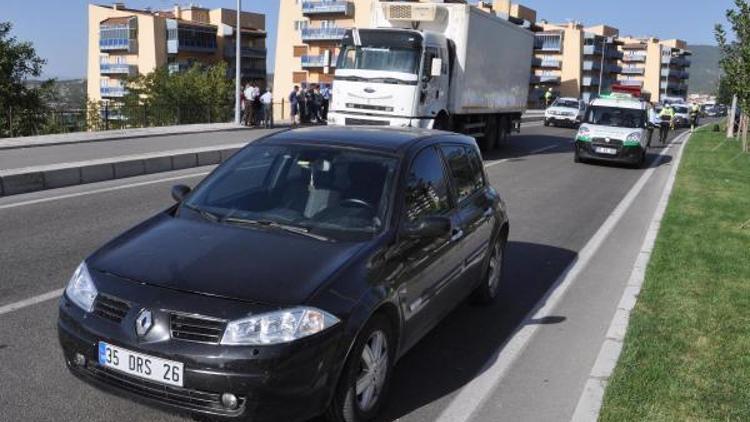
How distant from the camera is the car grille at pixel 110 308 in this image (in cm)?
349

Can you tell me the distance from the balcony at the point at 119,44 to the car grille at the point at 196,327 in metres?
108

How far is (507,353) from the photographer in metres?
5.30

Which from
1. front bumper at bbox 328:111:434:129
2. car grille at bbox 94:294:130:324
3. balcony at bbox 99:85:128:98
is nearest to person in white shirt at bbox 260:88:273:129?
front bumper at bbox 328:111:434:129

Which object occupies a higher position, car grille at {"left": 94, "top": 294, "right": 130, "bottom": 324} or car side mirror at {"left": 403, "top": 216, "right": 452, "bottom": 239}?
car side mirror at {"left": 403, "top": 216, "right": 452, "bottom": 239}

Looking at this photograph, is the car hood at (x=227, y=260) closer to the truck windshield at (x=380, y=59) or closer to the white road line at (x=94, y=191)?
the white road line at (x=94, y=191)

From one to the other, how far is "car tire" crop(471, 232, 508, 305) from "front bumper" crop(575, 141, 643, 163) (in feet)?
47.3

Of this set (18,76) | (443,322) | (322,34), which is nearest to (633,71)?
(322,34)

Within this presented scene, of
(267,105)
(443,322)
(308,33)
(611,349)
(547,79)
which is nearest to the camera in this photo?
(611,349)

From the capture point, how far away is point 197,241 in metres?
4.02

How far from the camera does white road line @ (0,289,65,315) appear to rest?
553 centimetres

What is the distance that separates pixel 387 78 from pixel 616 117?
7.54 meters

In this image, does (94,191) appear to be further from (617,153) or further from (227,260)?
(617,153)

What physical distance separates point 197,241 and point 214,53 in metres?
107

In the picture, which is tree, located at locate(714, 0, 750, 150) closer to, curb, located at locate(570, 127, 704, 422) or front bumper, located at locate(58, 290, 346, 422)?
curb, located at locate(570, 127, 704, 422)
